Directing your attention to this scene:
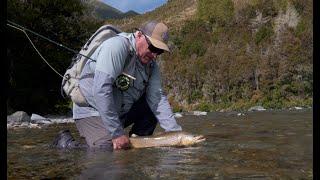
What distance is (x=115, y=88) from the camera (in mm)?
5191

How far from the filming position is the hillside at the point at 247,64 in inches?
1844

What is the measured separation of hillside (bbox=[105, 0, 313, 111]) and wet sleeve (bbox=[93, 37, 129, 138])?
30.1 m

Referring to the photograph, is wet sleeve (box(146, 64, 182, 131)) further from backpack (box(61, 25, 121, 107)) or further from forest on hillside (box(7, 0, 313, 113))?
forest on hillside (box(7, 0, 313, 113))

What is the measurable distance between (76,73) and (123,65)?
2.16 ft

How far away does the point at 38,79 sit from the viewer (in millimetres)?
19219

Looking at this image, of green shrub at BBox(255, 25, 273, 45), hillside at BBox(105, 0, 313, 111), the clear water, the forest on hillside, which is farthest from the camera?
green shrub at BBox(255, 25, 273, 45)

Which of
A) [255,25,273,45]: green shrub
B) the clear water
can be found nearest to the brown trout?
the clear water

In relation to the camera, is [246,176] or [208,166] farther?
[208,166]

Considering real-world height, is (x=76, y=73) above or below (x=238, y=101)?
above

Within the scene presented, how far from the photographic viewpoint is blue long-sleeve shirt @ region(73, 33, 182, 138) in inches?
193

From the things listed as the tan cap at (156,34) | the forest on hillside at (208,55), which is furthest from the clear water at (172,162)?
the forest on hillside at (208,55)

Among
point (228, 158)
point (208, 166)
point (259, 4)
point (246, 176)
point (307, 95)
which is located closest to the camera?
point (246, 176)

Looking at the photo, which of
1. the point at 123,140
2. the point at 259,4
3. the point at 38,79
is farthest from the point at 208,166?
the point at 259,4

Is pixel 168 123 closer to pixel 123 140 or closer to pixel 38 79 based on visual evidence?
pixel 123 140
